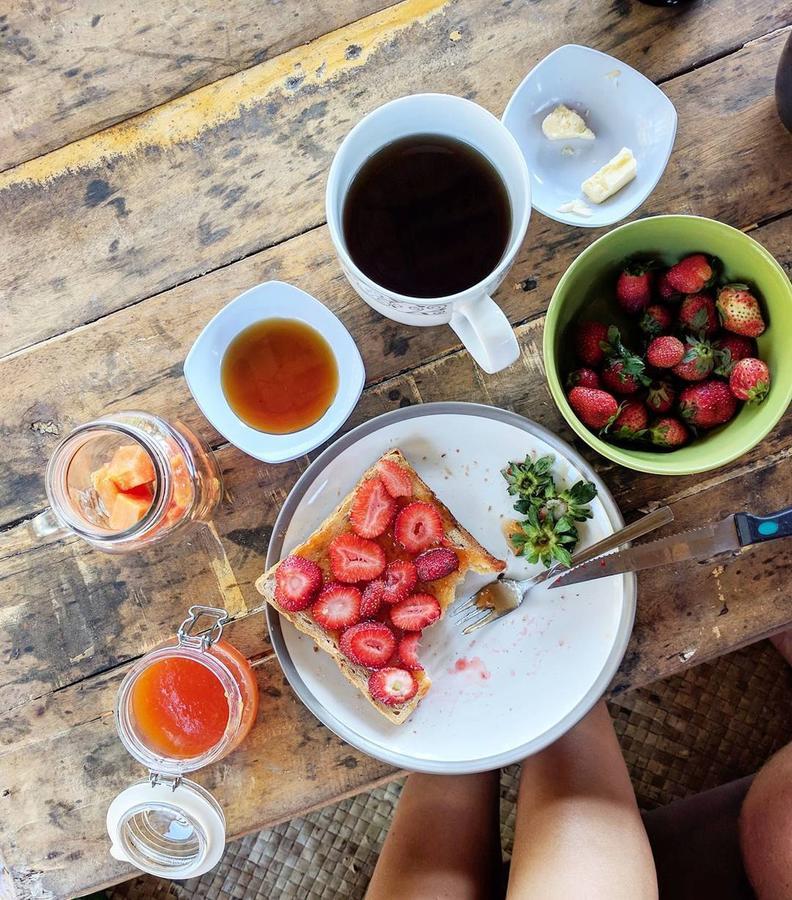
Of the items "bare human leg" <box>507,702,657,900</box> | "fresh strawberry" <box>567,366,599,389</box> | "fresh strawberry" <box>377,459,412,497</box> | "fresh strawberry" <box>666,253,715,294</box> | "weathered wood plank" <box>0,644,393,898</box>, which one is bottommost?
"bare human leg" <box>507,702,657,900</box>

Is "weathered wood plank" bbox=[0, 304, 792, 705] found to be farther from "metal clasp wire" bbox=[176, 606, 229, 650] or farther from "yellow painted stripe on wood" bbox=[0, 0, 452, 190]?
"yellow painted stripe on wood" bbox=[0, 0, 452, 190]

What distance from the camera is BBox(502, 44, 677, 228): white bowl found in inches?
44.2

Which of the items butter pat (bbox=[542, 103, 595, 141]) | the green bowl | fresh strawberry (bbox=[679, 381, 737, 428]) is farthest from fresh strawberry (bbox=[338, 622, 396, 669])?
butter pat (bbox=[542, 103, 595, 141])

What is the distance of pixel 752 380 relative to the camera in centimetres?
103

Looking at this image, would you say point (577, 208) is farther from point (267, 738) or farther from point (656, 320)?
point (267, 738)

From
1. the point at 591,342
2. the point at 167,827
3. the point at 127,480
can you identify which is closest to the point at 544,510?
the point at 591,342

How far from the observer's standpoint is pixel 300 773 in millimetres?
1203

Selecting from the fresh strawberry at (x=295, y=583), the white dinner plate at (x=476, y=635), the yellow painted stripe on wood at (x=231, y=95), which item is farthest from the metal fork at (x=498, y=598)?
the yellow painted stripe on wood at (x=231, y=95)

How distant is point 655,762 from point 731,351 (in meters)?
0.96

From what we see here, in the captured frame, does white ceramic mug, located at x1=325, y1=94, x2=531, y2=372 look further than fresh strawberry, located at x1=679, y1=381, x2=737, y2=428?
No

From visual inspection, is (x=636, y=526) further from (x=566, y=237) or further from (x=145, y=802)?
(x=145, y=802)

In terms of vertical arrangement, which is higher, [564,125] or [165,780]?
[564,125]

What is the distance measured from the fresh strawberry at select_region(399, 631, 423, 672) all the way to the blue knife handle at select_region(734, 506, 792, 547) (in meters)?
0.48

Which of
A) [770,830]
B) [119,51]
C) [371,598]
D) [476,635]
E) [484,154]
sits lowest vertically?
[770,830]
